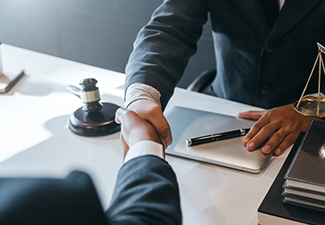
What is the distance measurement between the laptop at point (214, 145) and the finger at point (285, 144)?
0.03 metres

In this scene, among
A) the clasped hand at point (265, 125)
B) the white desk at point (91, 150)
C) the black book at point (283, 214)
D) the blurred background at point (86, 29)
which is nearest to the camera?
the black book at point (283, 214)

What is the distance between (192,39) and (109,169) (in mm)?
683

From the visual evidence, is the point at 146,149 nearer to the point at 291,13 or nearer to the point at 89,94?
the point at 89,94

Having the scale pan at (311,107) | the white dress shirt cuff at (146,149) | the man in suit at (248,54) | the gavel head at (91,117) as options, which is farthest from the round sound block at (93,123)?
the scale pan at (311,107)

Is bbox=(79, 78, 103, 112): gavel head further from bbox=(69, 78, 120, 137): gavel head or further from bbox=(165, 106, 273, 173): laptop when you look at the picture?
bbox=(165, 106, 273, 173): laptop

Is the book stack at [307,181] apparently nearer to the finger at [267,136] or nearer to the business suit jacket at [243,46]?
the finger at [267,136]

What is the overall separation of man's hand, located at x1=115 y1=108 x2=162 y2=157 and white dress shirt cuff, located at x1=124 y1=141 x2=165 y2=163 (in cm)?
4

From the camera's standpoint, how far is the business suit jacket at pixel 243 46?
1.09m

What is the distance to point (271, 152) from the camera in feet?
2.82

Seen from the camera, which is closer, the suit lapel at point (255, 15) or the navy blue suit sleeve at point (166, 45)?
the navy blue suit sleeve at point (166, 45)

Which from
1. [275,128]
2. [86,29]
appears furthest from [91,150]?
[86,29]

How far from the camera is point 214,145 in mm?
866

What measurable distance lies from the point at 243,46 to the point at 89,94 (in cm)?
A: 68

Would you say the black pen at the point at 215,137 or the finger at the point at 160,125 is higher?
the finger at the point at 160,125
